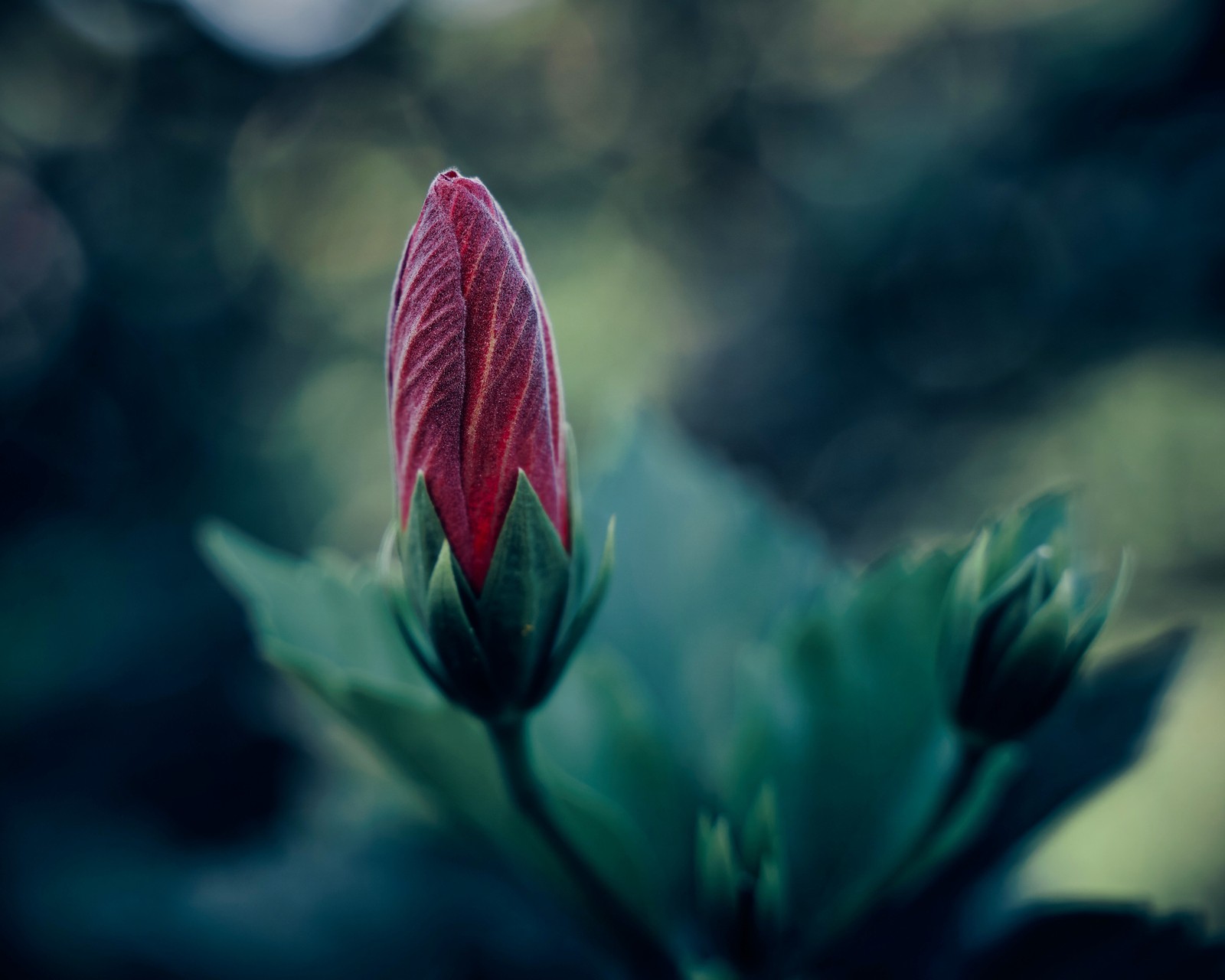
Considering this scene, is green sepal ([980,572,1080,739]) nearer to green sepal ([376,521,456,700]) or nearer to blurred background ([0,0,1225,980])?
green sepal ([376,521,456,700])

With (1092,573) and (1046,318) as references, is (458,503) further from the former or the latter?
(1046,318)

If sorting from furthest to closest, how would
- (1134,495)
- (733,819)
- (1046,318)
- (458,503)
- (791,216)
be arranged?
(791,216), (1046,318), (1134,495), (733,819), (458,503)

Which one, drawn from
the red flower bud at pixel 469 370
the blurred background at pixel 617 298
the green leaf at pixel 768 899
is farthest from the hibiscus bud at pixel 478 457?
the blurred background at pixel 617 298

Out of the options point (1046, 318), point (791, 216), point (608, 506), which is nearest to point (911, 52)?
point (791, 216)

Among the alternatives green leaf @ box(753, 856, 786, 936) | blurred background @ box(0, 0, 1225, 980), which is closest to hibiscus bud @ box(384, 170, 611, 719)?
green leaf @ box(753, 856, 786, 936)

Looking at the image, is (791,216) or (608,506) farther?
(791,216)

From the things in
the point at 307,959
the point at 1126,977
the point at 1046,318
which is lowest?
the point at 1126,977

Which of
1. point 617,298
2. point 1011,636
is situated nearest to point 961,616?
point 1011,636

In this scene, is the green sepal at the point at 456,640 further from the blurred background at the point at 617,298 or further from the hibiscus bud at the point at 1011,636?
the blurred background at the point at 617,298
